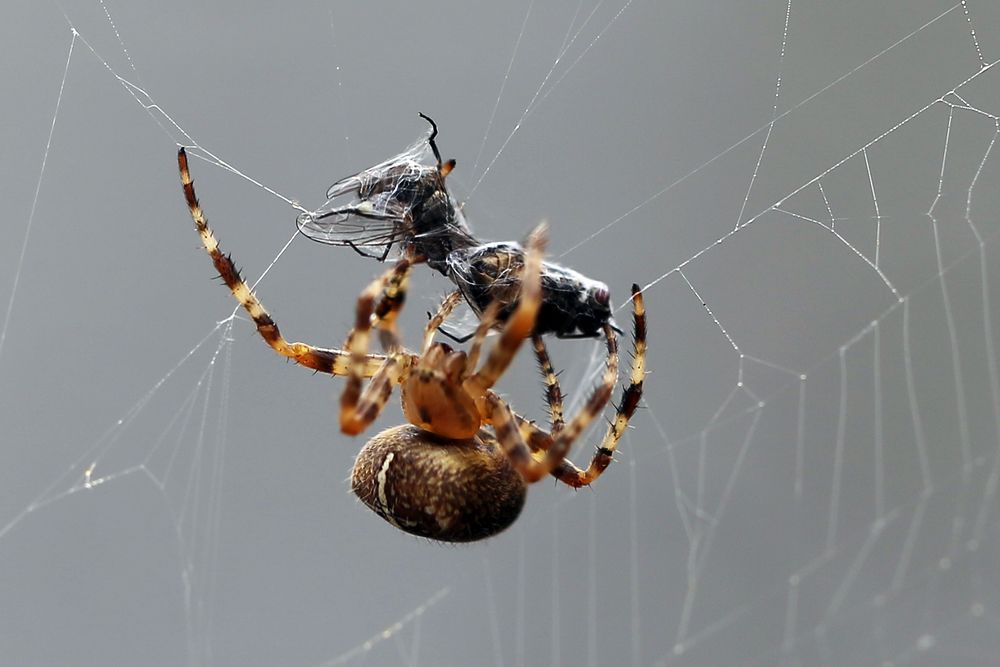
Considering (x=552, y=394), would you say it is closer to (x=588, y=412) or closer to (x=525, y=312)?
(x=588, y=412)

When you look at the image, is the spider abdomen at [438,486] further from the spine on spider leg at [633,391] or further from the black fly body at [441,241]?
the black fly body at [441,241]

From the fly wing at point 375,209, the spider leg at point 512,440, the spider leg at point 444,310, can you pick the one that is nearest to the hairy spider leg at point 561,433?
the spider leg at point 512,440

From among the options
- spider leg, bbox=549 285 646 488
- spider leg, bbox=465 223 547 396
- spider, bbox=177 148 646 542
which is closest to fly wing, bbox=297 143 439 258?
spider, bbox=177 148 646 542

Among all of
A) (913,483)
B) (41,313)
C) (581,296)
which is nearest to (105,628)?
(41,313)

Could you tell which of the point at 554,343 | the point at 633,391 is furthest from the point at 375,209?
the point at 554,343

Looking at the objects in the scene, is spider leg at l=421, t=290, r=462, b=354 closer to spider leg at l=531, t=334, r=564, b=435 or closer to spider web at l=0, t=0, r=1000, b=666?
spider leg at l=531, t=334, r=564, b=435

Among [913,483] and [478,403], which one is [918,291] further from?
[478,403]
